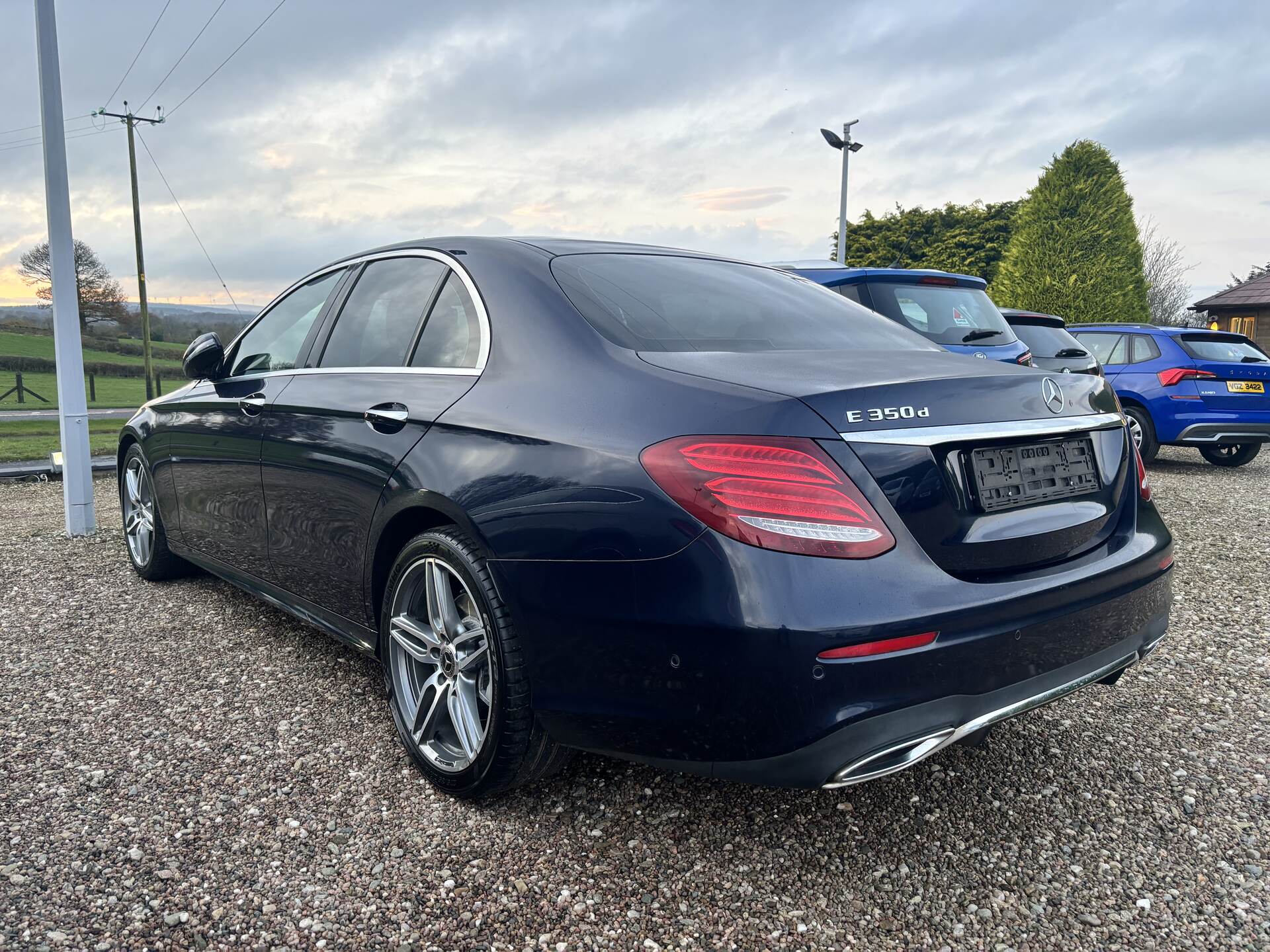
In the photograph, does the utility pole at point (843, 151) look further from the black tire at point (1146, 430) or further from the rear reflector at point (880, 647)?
the rear reflector at point (880, 647)

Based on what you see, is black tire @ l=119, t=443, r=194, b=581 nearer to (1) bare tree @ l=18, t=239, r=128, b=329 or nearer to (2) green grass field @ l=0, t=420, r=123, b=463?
(2) green grass field @ l=0, t=420, r=123, b=463

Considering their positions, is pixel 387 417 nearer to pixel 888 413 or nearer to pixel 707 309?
pixel 707 309

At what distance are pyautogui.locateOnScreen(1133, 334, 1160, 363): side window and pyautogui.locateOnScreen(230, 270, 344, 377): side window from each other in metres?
9.26

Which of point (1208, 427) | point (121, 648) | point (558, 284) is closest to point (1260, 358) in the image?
point (1208, 427)

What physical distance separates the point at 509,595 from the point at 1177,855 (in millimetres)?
1772

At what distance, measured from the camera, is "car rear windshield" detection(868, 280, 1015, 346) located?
6.56 m

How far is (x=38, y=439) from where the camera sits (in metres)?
19.4

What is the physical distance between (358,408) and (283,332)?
1.11 metres

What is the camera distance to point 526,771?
94.9 inches

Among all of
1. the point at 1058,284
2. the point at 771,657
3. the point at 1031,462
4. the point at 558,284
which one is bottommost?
the point at 771,657

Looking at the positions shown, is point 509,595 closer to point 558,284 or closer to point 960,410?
point 558,284

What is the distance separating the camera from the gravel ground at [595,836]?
2.05 meters

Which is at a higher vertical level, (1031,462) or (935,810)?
(1031,462)

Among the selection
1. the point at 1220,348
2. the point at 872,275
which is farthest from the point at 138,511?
the point at 1220,348
